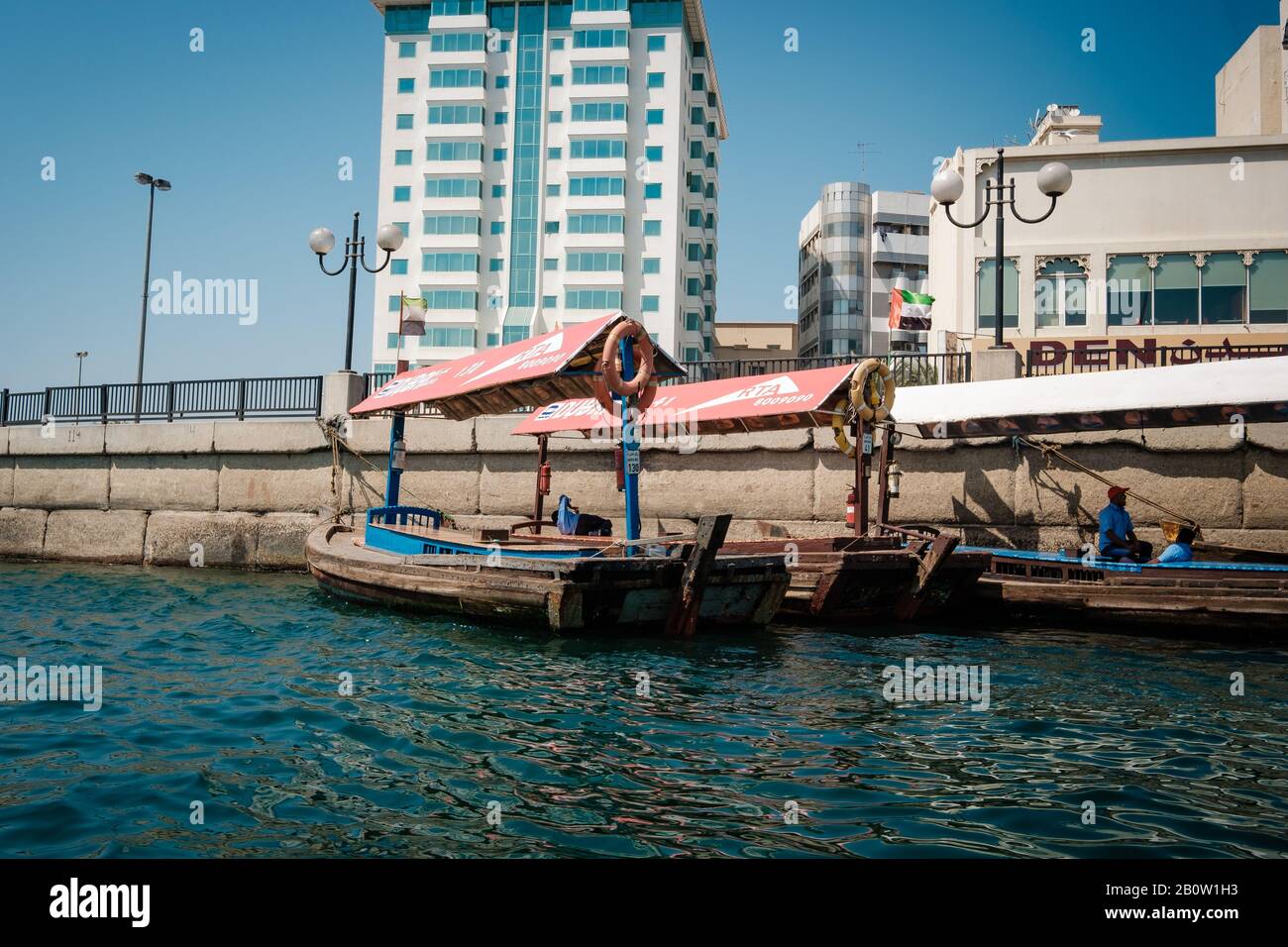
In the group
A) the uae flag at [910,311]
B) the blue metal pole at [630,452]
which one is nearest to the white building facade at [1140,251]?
the uae flag at [910,311]

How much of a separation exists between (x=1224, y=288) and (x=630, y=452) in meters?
21.8

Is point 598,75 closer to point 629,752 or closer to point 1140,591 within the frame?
point 1140,591

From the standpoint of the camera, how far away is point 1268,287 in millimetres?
24078

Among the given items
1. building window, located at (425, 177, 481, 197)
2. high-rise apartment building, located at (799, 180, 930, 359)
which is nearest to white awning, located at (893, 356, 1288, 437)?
building window, located at (425, 177, 481, 197)

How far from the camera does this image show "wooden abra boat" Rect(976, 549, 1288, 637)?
10.6 m

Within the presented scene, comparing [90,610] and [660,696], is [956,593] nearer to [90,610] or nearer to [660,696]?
[660,696]

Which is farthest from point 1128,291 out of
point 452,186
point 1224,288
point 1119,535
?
point 452,186

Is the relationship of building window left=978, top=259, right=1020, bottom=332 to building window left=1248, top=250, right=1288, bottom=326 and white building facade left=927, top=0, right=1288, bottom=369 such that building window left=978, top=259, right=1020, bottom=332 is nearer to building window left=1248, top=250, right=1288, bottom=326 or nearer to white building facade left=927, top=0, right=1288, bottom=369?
white building facade left=927, top=0, right=1288, bottom=369

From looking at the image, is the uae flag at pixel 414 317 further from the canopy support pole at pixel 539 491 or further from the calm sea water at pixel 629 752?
the calm sea water at pixel 629 752

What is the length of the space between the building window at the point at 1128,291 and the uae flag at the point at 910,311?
6.69 metres

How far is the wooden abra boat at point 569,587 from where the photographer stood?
9797mm

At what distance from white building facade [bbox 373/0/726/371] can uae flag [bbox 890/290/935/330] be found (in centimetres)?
2580
